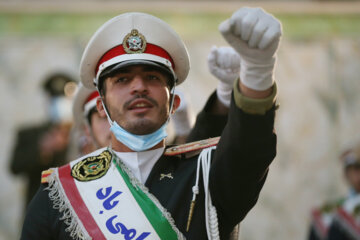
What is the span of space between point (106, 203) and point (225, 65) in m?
1.01

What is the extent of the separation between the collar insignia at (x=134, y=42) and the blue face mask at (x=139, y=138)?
1.09 feet

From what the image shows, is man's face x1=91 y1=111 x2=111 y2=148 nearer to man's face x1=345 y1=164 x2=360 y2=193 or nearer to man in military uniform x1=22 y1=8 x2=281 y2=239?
man in military uniform x1=22 y1=8 x2=281 y2=239

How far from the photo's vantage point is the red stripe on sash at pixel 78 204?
9.97 feet

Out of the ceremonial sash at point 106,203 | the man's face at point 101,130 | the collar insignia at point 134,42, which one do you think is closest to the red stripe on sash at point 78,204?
the ceremonial sash at point 106,203

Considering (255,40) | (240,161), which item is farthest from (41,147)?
(255,40)

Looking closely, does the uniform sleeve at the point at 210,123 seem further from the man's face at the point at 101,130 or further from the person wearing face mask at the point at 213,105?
the man's face at the point at 101,130

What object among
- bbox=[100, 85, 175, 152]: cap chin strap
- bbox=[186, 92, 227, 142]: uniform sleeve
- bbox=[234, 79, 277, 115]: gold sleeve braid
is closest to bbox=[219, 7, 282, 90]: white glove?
bbox=[234, 79, 277, 115]: gold sleeve braid

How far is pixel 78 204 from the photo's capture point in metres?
3.11

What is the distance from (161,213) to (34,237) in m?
0.53

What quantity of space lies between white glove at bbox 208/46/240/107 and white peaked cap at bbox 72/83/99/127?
1.08m

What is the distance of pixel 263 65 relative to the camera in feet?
8.43

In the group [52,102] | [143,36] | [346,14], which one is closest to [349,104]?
[346,14]

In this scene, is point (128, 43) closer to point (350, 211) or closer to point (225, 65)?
point (225, 65)

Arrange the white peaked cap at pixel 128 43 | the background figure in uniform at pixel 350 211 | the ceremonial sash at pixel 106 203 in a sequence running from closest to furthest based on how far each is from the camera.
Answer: the ceremonial sash at pixel 106 203, the white peaked cap at pixel 128 43, the background figure in uniform at pixel 350 211
